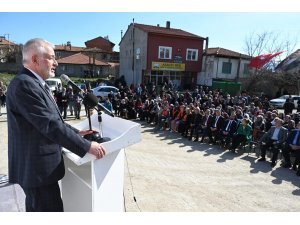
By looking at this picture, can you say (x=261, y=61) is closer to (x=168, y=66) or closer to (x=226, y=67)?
(x=226, y=67)

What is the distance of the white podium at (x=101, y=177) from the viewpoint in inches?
93.2

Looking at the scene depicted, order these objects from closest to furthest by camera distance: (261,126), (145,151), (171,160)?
(171,160) < (145,151) < (261,126)

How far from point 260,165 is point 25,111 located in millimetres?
7340

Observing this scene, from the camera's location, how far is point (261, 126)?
10.0 metres

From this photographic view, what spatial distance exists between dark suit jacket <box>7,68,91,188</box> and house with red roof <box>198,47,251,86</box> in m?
28.9

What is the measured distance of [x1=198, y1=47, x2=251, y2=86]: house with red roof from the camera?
99.7ft

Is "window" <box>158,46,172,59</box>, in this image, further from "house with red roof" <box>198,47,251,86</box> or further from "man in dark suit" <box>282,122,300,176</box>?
"man in dark suit" <box>282,122,300,176</box>

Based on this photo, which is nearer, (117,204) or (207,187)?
(117,204)

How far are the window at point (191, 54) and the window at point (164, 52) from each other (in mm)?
2217

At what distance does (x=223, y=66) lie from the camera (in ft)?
102

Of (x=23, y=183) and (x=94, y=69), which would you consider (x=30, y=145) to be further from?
(x=94, y=69)

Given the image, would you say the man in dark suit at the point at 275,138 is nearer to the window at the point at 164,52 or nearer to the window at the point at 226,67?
the window at the point at 164,52
